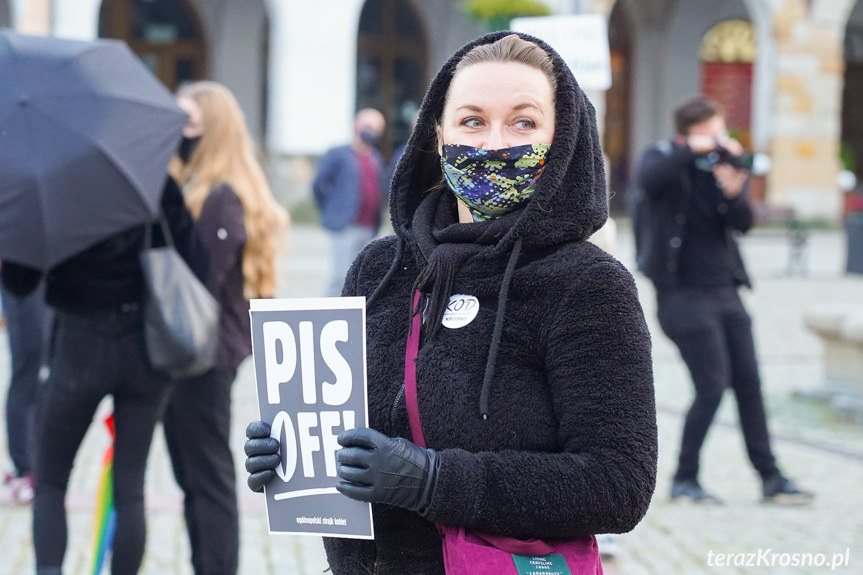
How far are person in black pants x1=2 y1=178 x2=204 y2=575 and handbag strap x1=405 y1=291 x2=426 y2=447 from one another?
1.98 m

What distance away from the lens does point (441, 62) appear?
70.7 feet

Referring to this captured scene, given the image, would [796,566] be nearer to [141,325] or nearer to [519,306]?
[141,325]

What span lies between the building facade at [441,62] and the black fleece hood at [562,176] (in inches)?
752

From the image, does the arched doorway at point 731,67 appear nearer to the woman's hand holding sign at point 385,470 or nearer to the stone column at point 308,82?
the stone column at point 308,82

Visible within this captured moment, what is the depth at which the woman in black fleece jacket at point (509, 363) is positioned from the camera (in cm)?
194

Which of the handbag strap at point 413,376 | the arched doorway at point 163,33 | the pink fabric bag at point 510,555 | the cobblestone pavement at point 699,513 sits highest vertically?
the arched doorway at point 163,33

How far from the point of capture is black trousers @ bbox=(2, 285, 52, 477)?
5.86 metres

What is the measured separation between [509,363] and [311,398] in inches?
13.6

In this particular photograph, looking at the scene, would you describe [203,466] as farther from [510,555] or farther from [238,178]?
[510,555]

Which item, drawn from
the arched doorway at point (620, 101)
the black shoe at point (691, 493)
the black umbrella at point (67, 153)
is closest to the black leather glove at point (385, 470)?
the black umbrella at point (67, 153)

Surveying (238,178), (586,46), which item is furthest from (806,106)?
(238,178)

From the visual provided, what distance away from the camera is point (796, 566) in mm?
5043

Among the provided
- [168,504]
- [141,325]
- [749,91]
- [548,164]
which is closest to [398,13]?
[749,91]

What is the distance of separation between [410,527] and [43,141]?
2.15 metres
